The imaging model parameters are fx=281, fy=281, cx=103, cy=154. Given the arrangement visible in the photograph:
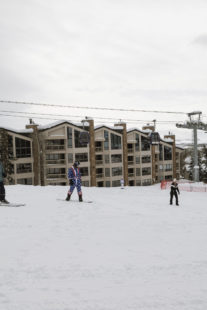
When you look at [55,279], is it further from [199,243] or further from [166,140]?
→ [166,140]

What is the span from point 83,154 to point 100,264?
46.5 m

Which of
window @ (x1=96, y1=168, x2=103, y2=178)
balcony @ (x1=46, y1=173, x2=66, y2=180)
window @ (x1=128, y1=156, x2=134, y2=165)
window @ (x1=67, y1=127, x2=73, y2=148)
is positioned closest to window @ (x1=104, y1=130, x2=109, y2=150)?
window @ (x1=96, y1=168, x2=103, y2=178)

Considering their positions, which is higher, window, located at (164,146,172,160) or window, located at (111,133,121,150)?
window, located at (111,133,121,150)

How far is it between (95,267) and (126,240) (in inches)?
81.8

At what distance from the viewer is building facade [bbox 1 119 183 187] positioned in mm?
47500

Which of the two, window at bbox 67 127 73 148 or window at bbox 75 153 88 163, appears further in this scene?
window at bbox 75 153 88 163

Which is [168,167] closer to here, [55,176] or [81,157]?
[81,157]

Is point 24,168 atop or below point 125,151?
below

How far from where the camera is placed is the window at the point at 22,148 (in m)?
Result: 47.3

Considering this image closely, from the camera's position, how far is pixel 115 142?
57344mm

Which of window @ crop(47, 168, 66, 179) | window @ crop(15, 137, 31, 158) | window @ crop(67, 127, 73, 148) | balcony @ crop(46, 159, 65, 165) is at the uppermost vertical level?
window @ crop(67, 127, 73, 148)

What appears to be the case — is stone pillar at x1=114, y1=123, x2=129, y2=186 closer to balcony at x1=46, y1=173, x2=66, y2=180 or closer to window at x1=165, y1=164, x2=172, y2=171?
balcony at x1=46, y1=173, x2=66, y2=180

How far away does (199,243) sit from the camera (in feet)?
25.8

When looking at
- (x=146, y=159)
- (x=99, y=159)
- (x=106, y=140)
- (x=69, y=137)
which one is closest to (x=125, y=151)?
(x=106, y=140)
